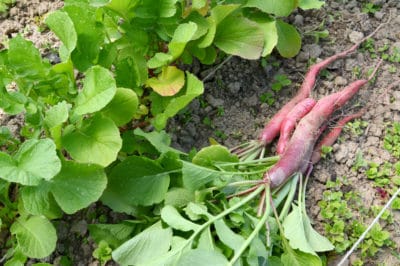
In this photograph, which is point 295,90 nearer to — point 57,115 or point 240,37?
point 240,37

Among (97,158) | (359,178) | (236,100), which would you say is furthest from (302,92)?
(97,158)

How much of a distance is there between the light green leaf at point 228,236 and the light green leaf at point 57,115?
494mm

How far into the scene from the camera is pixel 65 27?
63.0 inches

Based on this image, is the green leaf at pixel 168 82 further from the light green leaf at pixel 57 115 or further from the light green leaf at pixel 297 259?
the light green leaf at pixel 297 259

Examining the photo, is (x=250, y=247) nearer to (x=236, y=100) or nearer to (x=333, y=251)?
(x=333, y=251)

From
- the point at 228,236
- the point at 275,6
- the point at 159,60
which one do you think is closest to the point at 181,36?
the point at 159,60

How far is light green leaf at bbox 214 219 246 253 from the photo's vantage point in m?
1.51

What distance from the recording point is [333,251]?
1.69 m

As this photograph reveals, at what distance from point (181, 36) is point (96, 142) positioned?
0.41 meters

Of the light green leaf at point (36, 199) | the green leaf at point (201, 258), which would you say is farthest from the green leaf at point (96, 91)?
the green leaf at point (201, 258)

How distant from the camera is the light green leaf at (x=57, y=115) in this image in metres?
1.48

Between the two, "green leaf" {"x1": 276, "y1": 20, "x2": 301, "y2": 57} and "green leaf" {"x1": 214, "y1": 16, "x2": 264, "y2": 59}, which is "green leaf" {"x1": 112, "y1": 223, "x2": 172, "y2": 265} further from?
"green leaf" {"x1": 276, "y1": 20, "x2": 301, "y2": 57}

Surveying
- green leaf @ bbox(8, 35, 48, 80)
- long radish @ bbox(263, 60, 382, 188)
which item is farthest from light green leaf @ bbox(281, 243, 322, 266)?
green leaf @ bbox(8, 35, 48, 80)

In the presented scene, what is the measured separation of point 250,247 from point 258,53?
0.66 m
